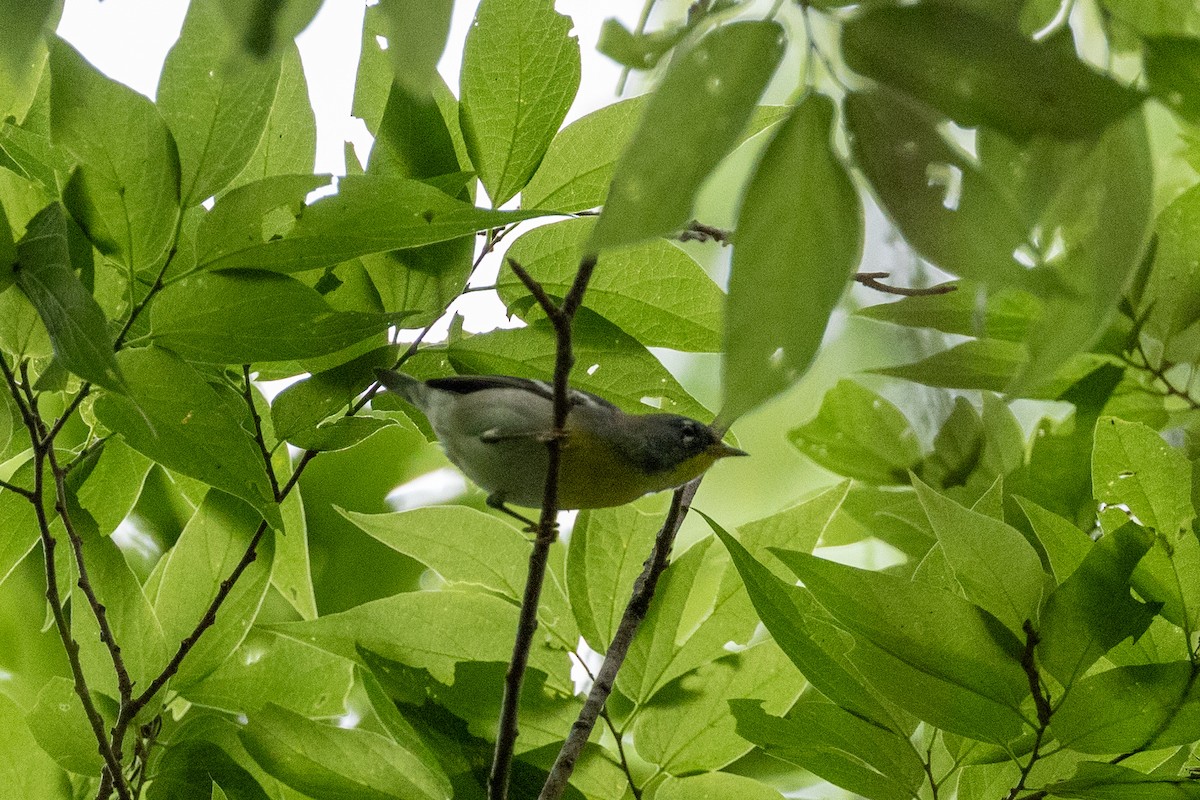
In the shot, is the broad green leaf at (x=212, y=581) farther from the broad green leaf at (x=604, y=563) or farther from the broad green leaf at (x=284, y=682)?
the broad green leaf at (x=604, y=563)

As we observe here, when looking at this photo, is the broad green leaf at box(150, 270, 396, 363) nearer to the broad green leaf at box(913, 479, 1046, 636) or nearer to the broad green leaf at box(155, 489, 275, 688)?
the broad green leaf at box(155, 489, 275, 688)

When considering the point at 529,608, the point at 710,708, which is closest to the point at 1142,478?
the point at 710,708

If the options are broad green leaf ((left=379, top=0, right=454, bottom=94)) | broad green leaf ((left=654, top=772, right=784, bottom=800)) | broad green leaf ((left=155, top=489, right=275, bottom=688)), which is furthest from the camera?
broad green leaf ((left=155, top=489, right=275, bottom=688))

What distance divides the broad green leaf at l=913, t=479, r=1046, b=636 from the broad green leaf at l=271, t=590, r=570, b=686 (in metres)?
0.51

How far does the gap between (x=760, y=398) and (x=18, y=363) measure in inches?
35.9

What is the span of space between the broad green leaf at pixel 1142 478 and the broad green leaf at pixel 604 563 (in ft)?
1.77

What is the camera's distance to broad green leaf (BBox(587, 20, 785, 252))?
472 millimetres

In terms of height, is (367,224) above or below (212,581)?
above

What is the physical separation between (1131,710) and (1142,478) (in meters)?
0.26

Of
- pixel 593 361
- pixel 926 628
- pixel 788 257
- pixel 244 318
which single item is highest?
pixel 788 257

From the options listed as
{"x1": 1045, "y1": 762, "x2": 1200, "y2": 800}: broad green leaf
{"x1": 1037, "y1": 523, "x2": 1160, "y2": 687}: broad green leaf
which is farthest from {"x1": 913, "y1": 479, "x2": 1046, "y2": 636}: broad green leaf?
{"x1": 1045, "y1": 762, "x2": 1200, "y2": 800}: broad green leaf

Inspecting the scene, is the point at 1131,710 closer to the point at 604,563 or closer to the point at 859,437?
the point at 604,563

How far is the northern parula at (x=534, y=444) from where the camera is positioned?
1.53 meters

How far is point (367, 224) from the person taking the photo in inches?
40.6
